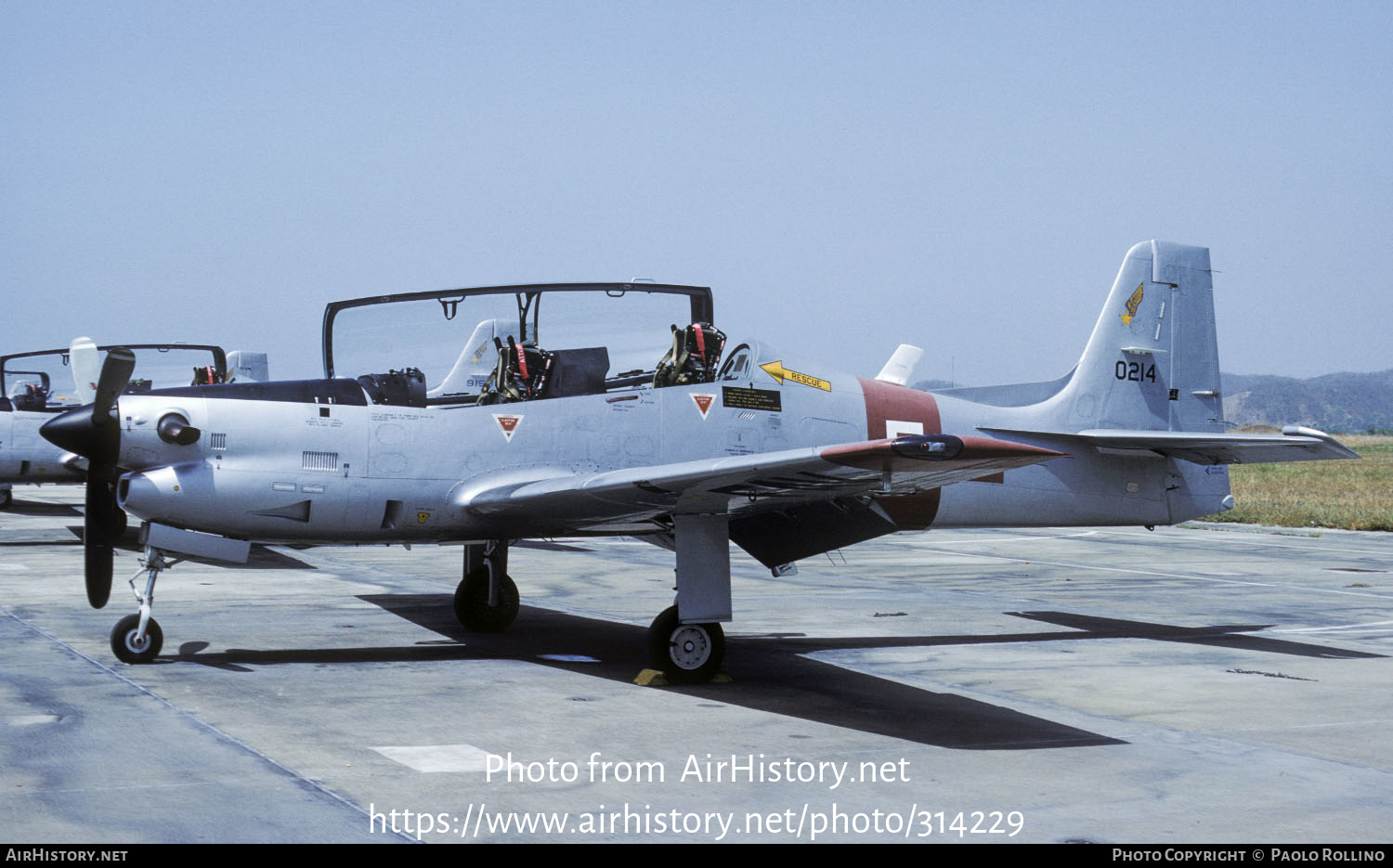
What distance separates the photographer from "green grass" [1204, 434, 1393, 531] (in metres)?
27.1

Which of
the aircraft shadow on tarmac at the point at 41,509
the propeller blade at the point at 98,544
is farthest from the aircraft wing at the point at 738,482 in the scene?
the aircraft shadow on tarmac at the point at 41,509

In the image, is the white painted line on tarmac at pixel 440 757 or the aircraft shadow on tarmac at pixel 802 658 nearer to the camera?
the white painted line on tarmac at pixel 440 757

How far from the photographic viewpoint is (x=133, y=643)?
9305mm

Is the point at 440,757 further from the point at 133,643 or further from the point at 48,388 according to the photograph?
the point at 48,388

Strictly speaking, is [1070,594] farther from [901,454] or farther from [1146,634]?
[901,454]

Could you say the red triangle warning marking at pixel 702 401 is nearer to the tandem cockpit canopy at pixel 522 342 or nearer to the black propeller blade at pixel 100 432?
the tandem cockpit canopy at pixel 522 342

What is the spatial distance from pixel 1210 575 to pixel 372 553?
11675 mm

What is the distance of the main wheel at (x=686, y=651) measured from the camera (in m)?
9.03

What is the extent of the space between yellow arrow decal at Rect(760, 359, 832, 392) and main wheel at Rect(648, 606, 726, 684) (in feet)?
6.72

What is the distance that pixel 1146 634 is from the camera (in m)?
11.7

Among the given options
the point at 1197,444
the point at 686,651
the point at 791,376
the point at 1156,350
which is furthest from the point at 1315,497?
the point at 686,651

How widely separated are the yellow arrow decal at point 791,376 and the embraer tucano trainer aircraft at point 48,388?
554 inches
